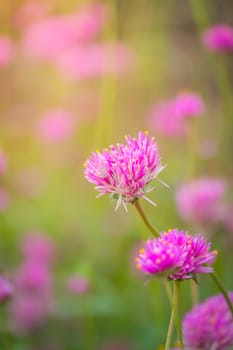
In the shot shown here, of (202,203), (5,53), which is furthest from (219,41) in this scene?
(5,53)

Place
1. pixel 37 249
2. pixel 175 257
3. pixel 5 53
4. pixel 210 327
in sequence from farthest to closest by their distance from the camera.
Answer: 1. pixel 5 53
2. pixel 37 249
3. pixel 210 327
4. pixel 175 257

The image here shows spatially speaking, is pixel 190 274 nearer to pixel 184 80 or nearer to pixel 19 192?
pixel 19 192

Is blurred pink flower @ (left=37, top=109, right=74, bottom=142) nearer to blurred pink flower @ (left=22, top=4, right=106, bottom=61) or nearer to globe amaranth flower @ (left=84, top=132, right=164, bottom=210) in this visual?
blurred pink flower @ (left=22, top=4, right=106, bottom=61)

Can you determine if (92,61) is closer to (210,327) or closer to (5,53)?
(5,53)

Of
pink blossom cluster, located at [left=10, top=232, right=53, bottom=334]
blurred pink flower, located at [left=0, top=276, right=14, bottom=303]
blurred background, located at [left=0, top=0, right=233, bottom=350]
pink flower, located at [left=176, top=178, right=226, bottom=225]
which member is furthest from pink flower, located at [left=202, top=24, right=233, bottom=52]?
blurred pink flower, located at [left=0, top=276, right=14, bottom=303]

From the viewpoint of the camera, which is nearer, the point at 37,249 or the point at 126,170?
the point at 126,170

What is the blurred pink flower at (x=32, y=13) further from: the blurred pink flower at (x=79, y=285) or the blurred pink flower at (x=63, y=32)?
the blurred pink flower at (x=79, y=285)

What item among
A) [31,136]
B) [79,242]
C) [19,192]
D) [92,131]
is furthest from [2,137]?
[79,242]
